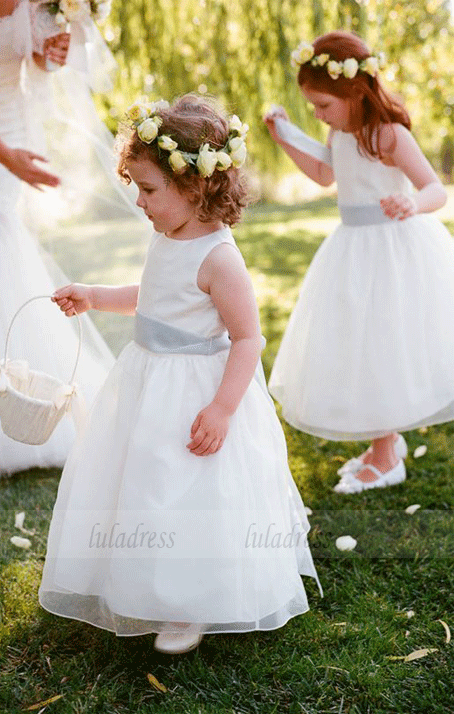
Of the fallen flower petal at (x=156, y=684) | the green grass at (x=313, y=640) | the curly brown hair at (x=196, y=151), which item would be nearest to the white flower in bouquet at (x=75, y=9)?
the curly brown hair at (x=196, y=151)

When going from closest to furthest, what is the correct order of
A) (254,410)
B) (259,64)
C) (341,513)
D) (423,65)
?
(254,410)
(341,513)
(259,64)
(423,65)

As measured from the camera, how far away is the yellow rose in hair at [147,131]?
2178 millimetres

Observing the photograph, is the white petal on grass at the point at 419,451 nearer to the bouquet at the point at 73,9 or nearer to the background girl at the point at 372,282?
the background girl at the point at 372,282

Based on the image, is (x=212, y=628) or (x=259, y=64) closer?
(x=212, y=628)

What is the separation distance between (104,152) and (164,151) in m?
1.56

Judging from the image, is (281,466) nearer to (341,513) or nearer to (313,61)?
(341,513)

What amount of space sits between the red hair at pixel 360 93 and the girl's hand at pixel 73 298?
1287mm

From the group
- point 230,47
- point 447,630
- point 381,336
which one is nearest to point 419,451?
point 381,336

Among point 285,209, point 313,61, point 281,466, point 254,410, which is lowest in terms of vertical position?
point 285,209

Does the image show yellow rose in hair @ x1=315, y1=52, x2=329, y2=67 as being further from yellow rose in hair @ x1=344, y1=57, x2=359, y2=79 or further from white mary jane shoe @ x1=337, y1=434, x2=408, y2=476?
white mary jane shoe @ x1=337, y1=434, x2=408, y2=476

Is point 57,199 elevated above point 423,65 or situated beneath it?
elevated above

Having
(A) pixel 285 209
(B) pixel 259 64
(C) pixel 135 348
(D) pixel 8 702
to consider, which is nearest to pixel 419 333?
(C) pixel 135 348

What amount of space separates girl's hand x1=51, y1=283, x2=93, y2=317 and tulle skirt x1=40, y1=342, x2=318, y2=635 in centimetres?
21

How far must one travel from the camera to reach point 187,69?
523 cm
